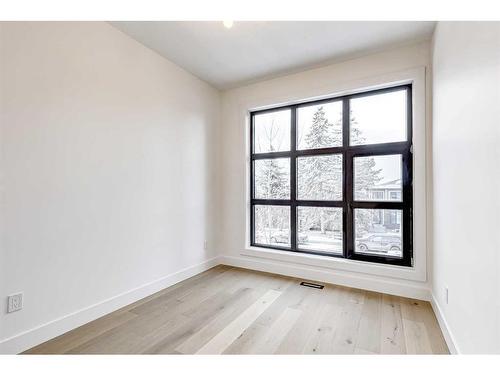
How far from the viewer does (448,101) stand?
1.75 metres

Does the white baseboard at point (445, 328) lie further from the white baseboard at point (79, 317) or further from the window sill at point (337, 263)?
the white baseboard at point (79, 317)

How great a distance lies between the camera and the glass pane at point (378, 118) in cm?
265

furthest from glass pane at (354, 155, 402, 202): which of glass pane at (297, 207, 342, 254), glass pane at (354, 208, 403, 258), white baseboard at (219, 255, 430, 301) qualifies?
white baseboard at (219, 255, 430, 301)

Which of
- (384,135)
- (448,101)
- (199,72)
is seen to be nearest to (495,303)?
(448,101)

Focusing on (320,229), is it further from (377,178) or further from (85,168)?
(85,168)

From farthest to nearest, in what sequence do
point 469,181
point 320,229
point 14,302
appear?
point 320,229 → point 14,302 → point 469,181

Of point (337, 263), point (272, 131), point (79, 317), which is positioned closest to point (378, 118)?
A: point (272, 131)

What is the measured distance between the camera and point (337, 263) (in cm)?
285

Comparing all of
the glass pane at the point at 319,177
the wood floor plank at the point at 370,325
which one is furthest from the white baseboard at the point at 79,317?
the wood floor plank at the point at 370,325

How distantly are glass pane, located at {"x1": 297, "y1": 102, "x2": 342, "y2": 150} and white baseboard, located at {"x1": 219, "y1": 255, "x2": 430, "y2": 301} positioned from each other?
157cm

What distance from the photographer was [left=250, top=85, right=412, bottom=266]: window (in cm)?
264

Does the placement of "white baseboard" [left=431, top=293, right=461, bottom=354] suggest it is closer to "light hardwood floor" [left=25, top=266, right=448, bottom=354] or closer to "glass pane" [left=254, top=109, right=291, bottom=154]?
"light hardwood floor" [left=25, top=266, right=448, bottom=354]

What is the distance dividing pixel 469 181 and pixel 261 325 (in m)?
1.75
